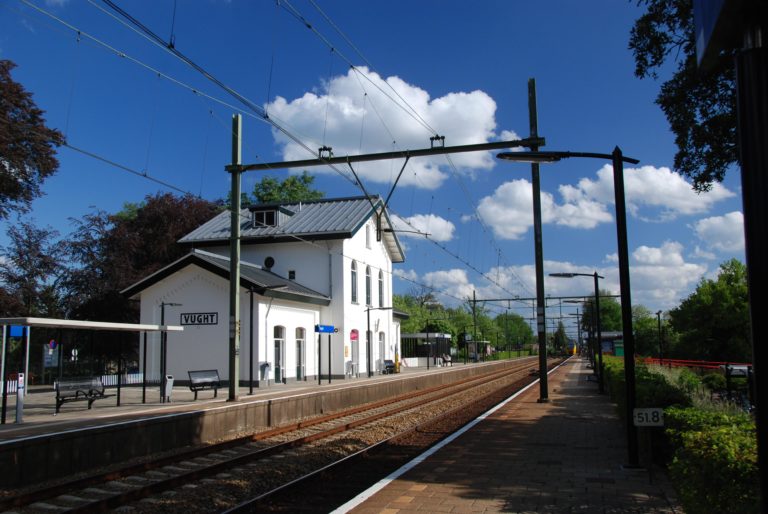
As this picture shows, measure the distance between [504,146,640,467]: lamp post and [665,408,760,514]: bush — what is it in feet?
10.6

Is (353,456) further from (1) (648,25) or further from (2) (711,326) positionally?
(2) (711,326)

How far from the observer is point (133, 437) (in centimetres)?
1218

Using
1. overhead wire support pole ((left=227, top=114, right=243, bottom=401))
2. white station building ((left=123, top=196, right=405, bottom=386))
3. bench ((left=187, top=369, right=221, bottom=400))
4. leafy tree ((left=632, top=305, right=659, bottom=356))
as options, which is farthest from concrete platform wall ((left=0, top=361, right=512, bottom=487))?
leafy tree ((left=632, top=305, right=659, bottom=356))

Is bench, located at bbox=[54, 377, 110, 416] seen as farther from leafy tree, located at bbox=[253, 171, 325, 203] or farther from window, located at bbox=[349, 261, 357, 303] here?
leafy tree, located at bbox=[253, 171, 325, 203]

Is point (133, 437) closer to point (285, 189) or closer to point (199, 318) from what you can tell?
point (199, 318)

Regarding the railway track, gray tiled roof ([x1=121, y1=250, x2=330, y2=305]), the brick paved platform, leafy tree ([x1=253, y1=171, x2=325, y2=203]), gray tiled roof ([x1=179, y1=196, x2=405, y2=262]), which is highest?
leafy tree ([x1=253, y1=171, x2=325, y2=203])

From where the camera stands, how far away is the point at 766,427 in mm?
2986

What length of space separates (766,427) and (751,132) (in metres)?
1.36

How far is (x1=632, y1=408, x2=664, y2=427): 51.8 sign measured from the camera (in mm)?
8492

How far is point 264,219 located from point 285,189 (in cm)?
2333

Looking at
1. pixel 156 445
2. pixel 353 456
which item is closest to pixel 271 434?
pixel 156 445

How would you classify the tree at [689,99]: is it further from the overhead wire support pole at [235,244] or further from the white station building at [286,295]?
the white station building at [286,295]

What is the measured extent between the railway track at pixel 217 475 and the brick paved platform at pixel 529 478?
6.04 ft

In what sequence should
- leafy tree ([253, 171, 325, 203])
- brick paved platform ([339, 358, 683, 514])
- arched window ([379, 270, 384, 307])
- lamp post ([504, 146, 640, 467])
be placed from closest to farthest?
brick paved platform ([339, 358, 683, 514])
lamp post ([504, 146, 640, 467])
arched window ([379, 270, 384, 307])
leafy tree ([253, 171, 325, 203])
